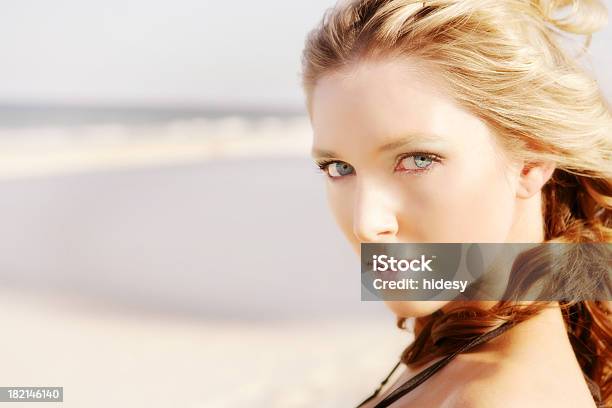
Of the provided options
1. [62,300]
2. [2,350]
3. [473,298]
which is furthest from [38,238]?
[473,298]

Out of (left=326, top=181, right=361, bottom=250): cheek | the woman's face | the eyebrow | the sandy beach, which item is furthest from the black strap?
the sandy beach

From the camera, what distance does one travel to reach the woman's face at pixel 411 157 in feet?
4.72

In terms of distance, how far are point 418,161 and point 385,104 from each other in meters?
0.14

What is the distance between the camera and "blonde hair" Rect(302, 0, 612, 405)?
1494 mm

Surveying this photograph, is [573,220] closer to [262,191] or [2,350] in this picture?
[2,350]

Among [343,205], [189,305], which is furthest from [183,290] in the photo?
[343,205]

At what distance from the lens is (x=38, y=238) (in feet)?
25.2

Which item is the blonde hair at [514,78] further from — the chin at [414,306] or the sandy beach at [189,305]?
the sandy beach at [189,305]

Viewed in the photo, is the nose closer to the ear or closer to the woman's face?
the woman's face

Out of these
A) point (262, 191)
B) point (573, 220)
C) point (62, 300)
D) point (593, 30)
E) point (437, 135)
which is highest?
point (262, 191)

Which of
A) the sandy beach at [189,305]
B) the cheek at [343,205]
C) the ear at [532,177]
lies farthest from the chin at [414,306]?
the sandy beach at [189,305]

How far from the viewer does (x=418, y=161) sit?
4.78 ft

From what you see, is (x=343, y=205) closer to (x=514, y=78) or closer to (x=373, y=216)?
(x=373, y=216)

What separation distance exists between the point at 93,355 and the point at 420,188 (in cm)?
361
